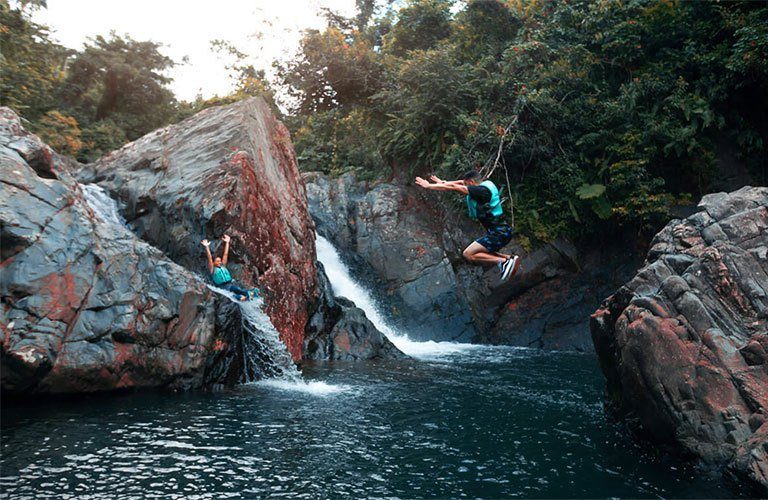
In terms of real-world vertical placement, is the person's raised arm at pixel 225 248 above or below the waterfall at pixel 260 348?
above

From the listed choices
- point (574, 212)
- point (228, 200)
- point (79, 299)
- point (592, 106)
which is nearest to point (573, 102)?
point (592, 106)

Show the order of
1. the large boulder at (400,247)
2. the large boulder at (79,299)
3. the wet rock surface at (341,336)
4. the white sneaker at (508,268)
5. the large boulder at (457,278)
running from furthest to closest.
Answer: the large boulder at (400,247), the large boulder at (457,278), the wet rock surface at (341,336), the white sneaker at (508,268), the large boulder at (79,299)

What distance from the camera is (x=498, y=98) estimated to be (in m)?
21.7

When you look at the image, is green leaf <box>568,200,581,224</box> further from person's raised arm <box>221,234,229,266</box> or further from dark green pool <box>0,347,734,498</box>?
person's raised arm <box>221,234,229,266</box>

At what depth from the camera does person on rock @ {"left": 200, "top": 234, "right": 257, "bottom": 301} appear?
12.5m

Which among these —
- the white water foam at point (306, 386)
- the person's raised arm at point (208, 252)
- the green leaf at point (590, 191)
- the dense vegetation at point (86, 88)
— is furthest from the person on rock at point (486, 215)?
the dense vegetation at point (86, 88)

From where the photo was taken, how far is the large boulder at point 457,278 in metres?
20.3

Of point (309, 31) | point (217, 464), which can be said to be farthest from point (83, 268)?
point (309, 31)

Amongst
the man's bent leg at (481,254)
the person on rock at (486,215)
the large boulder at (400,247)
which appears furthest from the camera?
the large boulder at (400,247)

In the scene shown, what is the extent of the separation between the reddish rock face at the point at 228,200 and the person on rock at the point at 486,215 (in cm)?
618

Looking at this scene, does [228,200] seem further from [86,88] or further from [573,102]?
[86,88]

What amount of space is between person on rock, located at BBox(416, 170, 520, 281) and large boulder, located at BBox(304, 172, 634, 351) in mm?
10746

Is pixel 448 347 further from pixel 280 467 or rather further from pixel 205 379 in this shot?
pixel 280 467

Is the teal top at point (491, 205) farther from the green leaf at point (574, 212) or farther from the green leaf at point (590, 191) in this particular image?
the green leaf at point (574, 212)
